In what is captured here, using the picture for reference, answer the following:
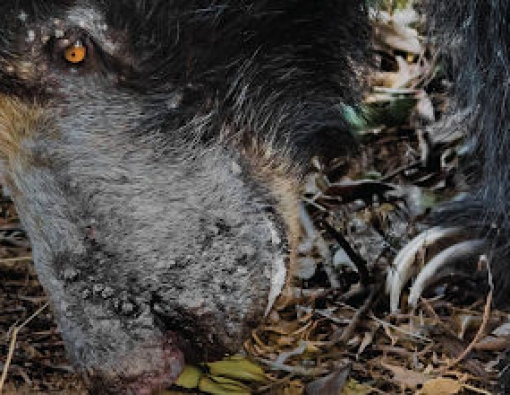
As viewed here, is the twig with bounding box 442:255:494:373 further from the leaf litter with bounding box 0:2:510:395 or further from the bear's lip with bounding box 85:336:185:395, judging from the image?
the bear's lip with bounding box 85:336:185:395

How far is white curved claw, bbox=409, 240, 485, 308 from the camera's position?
2541 mm

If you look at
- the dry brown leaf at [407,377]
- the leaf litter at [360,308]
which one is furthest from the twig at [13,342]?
the dry brown leaf at [407,377]

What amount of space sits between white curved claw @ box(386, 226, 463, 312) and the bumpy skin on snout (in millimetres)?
543

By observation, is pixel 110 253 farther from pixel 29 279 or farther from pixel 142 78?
pixel 29 279

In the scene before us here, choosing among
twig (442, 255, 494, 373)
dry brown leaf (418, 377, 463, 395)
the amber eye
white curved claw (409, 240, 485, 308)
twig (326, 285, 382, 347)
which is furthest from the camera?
white curved claw (409, 240, 485, 308)

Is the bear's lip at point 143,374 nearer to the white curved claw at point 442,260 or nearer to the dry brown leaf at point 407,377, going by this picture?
the dry brown leaf at point 407,377

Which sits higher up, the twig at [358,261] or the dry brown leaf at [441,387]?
the twig at [358,261]

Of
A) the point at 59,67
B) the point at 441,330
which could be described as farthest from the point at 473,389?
the point at 59,67

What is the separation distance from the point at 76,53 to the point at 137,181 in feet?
0.97

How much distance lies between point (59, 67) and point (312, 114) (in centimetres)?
71

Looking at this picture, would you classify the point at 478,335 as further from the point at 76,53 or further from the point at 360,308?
the point at 76,53

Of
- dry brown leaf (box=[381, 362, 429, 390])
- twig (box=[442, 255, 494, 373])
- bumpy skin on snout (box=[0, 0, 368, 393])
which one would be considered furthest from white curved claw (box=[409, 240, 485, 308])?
bumpy skin on snout (box=[0, 0, 368, 393])

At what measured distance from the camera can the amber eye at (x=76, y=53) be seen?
1930 millimetres

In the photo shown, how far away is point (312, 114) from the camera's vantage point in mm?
2391
